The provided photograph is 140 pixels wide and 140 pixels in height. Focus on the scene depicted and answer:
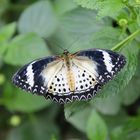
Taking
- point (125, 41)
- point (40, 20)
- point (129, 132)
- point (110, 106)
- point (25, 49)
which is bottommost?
point (129, 132)

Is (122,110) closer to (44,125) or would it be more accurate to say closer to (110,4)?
(44,125)

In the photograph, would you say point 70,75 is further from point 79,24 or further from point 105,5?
point 79,24

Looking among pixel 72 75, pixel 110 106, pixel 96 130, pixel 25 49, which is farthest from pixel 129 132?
pixel 25 49

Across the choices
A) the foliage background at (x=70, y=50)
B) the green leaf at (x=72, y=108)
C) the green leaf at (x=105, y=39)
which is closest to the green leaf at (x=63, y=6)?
the foliage background at (x=70, y=50)

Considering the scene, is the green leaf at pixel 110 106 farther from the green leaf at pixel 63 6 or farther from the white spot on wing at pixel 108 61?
the white spot on wing at pixel 108 61

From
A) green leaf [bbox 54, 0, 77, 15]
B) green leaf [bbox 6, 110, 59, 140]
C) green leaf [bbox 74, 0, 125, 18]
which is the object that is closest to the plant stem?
green leaf [bbox 74, 0, 125, 18]

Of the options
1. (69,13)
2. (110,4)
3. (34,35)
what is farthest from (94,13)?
(110,4)

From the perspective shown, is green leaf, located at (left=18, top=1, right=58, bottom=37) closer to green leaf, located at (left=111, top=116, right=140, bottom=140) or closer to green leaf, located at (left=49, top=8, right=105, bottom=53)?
green leaf, located at (left=49, top=8, right=105, bottom=53)
